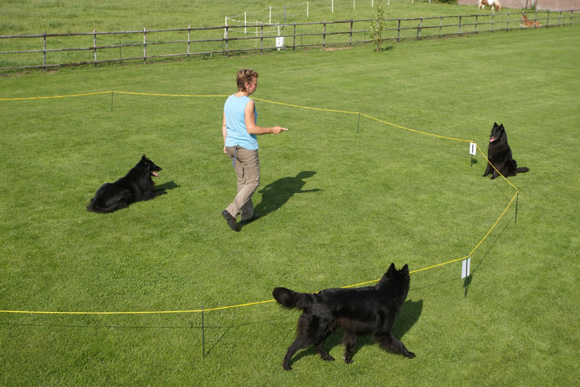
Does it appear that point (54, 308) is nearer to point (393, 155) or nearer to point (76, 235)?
point (76, 235)

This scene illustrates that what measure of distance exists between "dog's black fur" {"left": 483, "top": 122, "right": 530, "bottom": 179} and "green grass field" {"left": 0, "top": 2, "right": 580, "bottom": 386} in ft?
1.22

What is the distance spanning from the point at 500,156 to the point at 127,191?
7642 millimetres

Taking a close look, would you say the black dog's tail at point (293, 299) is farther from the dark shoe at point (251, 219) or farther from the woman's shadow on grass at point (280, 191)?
the woman's shadow on grass at point (280, 191)

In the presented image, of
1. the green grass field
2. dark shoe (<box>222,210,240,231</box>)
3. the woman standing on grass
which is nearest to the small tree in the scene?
the green grass field

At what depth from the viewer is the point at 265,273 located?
7.46 metres

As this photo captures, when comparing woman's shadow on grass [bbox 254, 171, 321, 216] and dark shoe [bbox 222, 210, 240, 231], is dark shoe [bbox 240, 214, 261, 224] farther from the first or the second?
dark shoe [bbox 222, 210, 240, 231]

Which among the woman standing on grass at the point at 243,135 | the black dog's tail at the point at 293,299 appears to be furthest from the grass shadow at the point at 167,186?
the black dog's tail at the point at 293,299

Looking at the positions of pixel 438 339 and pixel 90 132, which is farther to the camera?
pixel 90 132

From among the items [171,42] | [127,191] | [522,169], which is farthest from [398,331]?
[171,42]

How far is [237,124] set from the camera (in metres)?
8.22

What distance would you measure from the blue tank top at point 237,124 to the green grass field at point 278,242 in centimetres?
146

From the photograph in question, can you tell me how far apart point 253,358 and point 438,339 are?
84.8 inches

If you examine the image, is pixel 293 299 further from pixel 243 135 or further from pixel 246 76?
pixel 246 76

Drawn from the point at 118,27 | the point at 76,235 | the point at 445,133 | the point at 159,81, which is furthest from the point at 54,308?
the point at 118,27
